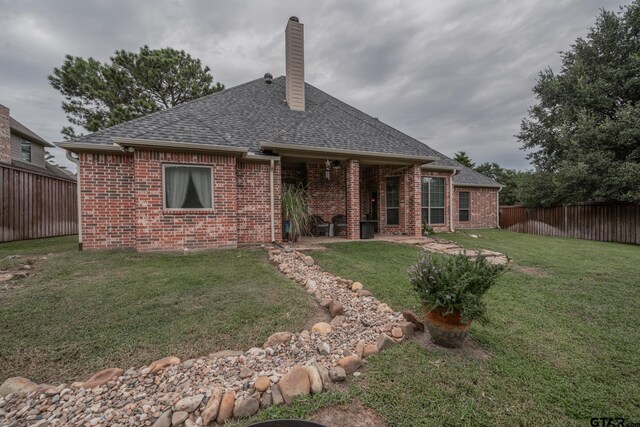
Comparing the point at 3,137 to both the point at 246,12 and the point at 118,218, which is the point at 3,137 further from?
the point at 246,12

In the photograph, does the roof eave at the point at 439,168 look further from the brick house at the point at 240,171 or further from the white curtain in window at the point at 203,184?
the white curtain in window at the point at 203,184

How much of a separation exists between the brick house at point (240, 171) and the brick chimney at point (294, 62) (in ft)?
0.13

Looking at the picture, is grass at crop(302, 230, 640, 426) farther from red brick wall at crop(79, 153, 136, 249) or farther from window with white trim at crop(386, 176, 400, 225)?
red brick wall at crop(79, 153, 136, 249)

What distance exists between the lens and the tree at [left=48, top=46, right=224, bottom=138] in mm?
14750

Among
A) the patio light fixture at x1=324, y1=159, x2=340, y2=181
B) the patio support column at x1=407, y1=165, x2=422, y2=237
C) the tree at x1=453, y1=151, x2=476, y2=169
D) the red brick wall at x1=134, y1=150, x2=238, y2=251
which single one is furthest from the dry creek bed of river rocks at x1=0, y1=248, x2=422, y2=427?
the tree at x1=453, y1=151, x2=476, y2=169

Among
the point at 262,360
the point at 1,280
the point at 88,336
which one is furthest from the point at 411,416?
the point at 1,280

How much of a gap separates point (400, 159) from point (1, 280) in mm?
9360

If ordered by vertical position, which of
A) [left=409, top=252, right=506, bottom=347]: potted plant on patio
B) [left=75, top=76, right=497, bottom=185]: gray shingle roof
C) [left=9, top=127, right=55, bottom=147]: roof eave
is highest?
[left=9, top=127, right=55, bottom=147]: roof eave

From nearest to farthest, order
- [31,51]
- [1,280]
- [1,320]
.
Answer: [1,320] → [1,280] → [31,51]

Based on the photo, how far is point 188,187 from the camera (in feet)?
21.4

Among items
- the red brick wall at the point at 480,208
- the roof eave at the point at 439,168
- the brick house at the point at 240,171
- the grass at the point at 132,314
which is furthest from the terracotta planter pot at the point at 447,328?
the red brick wall at the point at 480,208

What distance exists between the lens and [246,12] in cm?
871

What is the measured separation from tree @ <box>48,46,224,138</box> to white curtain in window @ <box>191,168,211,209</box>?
12.2m

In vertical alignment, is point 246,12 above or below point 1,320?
above
